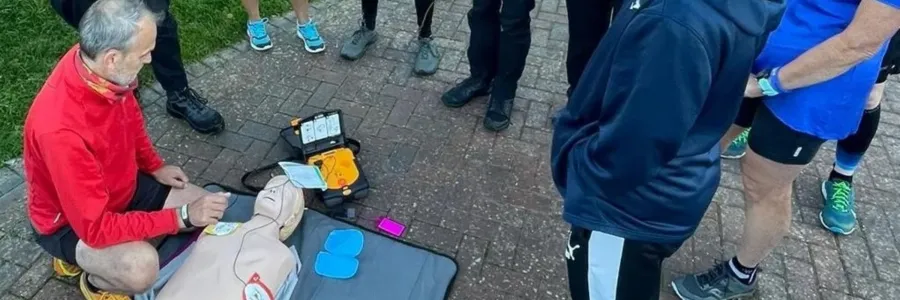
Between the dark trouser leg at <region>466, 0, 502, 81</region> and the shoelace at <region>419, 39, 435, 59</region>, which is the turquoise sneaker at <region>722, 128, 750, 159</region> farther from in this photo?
the shoelace at <region>419, 39, 435, 59</region>

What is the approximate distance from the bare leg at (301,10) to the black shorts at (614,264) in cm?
293

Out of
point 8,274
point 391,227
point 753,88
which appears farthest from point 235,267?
point 753,88

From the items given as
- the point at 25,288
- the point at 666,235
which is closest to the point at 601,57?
the point at 666,235

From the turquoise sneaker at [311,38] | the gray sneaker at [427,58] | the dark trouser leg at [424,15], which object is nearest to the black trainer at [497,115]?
the gray sneaker at [427,58]

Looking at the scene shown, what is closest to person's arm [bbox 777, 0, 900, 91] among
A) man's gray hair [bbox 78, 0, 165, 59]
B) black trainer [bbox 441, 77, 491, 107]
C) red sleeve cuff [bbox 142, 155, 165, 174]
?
black trainer [bbox 441, 77, 491, 107]

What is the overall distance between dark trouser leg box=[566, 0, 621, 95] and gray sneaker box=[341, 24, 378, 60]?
56.7 inches

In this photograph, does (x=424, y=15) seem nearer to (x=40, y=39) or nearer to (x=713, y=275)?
(x=713, y=275)

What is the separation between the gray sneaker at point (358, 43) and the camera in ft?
14.6

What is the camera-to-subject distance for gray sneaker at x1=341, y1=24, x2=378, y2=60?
446 cm

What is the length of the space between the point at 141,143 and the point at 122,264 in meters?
0.58

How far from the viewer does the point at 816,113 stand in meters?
2.38

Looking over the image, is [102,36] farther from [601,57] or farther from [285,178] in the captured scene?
[601,57]

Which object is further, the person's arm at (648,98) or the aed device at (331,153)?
the aed device at (331,153)

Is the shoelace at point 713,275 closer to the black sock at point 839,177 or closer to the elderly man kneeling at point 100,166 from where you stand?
the black sock at point 839,177
